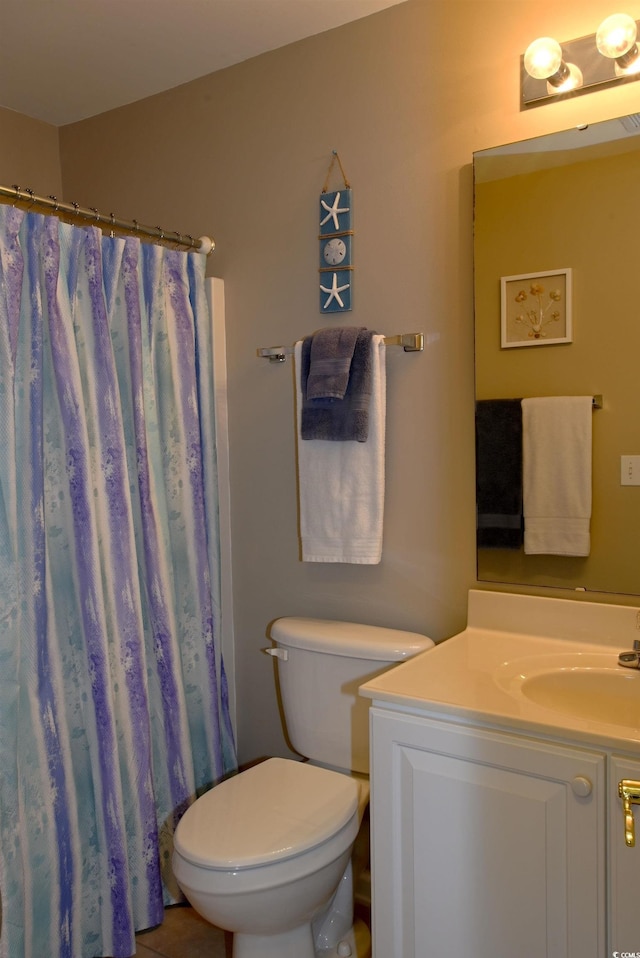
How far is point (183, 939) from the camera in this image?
6.66 ft

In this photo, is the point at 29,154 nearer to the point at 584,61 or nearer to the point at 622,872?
the point at 584,61

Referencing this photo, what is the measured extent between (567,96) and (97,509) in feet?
4.84

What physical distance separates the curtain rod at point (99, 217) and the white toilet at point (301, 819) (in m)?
1.15

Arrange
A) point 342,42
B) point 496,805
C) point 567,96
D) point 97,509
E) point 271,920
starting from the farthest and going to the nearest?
point 342,42, point 97,509, point 567,96, point 271,920, point 496,805

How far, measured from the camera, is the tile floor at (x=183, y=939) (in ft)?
6.47

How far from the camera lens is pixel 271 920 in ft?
5.25

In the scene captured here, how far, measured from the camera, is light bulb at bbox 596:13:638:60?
1587 mm

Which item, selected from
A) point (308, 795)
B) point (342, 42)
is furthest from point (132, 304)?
point (308, 795)

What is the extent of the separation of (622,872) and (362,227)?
1608 mm

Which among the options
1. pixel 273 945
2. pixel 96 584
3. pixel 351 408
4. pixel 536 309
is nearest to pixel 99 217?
pixel 351 408

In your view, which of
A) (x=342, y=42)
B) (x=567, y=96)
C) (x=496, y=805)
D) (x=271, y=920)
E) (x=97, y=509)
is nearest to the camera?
(x=496, y=805)

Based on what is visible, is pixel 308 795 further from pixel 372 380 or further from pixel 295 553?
pixel 372 380

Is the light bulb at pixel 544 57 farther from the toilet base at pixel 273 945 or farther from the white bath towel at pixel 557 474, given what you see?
the toilet base at pixel 273 945

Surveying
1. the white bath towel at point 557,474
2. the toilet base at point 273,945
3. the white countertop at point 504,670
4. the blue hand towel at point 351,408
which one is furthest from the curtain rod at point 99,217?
the toilet base at point 273,945
